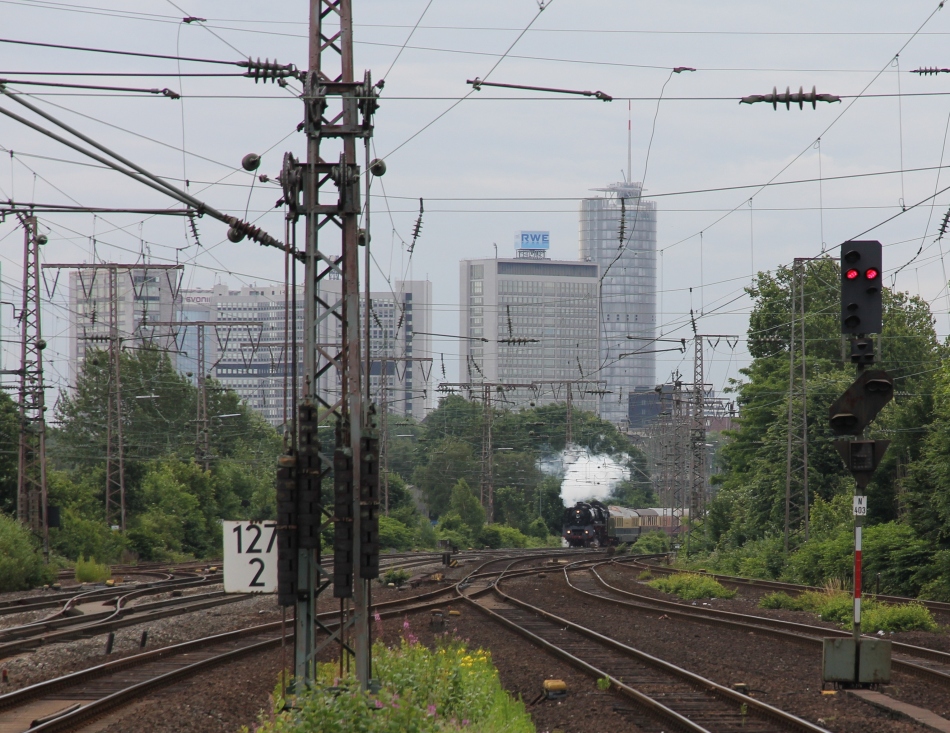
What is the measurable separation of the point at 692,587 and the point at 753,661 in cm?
1623

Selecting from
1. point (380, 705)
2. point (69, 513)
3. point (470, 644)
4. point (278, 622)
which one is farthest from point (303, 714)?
point (69, 513)

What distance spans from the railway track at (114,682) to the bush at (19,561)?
1523cm

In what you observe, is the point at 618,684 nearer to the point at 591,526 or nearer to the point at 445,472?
the point at 591,526

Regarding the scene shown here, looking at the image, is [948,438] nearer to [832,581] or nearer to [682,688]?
[832,581]

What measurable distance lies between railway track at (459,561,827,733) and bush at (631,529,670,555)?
43311 mm

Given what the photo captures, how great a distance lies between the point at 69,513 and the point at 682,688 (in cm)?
3874

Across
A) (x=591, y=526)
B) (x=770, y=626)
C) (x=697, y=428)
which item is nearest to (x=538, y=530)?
(x=591, y=526)

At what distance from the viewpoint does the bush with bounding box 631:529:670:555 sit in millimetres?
66838

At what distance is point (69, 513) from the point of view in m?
47.9

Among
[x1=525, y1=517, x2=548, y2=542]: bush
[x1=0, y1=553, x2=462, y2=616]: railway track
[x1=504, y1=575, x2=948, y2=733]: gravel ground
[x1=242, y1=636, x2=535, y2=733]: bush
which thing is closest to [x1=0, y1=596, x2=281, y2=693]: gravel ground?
[x1=0, y1=553, x2=462, y2=616]: railway track

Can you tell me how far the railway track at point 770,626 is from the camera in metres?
16.0

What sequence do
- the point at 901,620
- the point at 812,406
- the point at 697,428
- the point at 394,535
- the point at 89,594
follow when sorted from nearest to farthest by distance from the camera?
1. the point at 901,620
2. the point at 89,594
3. the point at 812,406
4. the point at 697,428
5. the point at 394,535

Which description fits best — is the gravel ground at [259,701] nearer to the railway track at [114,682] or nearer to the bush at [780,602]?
the railway track at [114,682]

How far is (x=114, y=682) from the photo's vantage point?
16016mm
